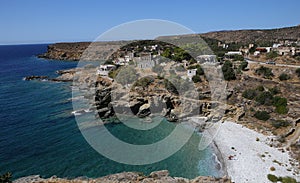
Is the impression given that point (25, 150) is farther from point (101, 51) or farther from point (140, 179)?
point (101, 51)

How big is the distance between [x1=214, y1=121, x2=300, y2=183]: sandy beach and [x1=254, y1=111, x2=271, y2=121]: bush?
8.39ft

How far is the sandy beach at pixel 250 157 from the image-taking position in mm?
14008

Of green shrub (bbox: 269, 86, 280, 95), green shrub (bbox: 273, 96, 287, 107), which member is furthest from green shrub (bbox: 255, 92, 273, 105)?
green shrub (bbox: 269, 86, 280, 95)

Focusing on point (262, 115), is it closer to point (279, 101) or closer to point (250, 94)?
point (279, 101)

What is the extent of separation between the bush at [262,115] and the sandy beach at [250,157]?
8.39ft

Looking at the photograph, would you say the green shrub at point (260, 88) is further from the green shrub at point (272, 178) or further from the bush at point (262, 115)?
the green shrub at point (272, 178)

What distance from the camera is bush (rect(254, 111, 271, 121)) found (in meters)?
21.5

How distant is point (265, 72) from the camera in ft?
100

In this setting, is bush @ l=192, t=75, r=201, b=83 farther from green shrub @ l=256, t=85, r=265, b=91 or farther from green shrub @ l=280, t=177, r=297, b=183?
green shrub @ l=280, t=177, r=297, b=183

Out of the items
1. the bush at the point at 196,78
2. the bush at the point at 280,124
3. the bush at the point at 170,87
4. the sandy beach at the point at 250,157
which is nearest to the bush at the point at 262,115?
the bush at the point at 280,124

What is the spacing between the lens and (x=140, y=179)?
Result: 12.5m

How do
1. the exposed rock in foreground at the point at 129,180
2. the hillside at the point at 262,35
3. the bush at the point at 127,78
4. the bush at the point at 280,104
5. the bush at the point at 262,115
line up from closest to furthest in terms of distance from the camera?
the exposed rock in foreground at the point at 129,180 < the bush at the point at 262,115 < the bush at the point at 280,104 < the bush at the point at 127,78 < the hillside at the point at 262,35

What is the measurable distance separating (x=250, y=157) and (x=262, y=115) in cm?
730

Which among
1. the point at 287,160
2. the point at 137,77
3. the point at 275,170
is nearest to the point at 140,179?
the point at 275,170
